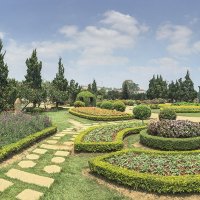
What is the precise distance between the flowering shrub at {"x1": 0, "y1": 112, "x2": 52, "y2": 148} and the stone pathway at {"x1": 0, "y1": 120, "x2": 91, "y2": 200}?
959 mm

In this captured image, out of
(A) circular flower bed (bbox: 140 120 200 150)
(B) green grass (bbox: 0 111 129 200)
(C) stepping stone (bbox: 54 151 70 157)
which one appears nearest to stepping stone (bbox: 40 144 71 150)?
(C) stepping stone (bbox: 54 151 70 157)

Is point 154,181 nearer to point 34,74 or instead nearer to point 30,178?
point 30,178

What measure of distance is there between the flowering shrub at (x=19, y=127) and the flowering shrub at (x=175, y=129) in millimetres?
5845

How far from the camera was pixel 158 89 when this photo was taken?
2493 inches

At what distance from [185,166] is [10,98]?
75.5 ft

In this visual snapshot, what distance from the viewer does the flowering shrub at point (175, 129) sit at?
37.1ft

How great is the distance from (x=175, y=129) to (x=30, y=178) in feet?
21.2

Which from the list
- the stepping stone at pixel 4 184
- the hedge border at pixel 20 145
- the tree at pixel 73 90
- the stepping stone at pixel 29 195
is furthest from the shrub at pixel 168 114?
the tree at pixel 73 90

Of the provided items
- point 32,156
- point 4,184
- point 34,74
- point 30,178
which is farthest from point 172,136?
point 34,74

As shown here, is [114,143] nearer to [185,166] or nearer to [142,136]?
[142,136]

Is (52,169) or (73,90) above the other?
(73,90)

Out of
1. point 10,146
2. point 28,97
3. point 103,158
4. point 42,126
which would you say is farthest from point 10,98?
point 103,158

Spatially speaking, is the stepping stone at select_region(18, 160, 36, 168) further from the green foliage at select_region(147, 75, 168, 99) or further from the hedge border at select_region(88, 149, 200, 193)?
the green foliage at select_region(147, 75, 168, 99)

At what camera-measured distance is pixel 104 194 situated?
6977 mm
